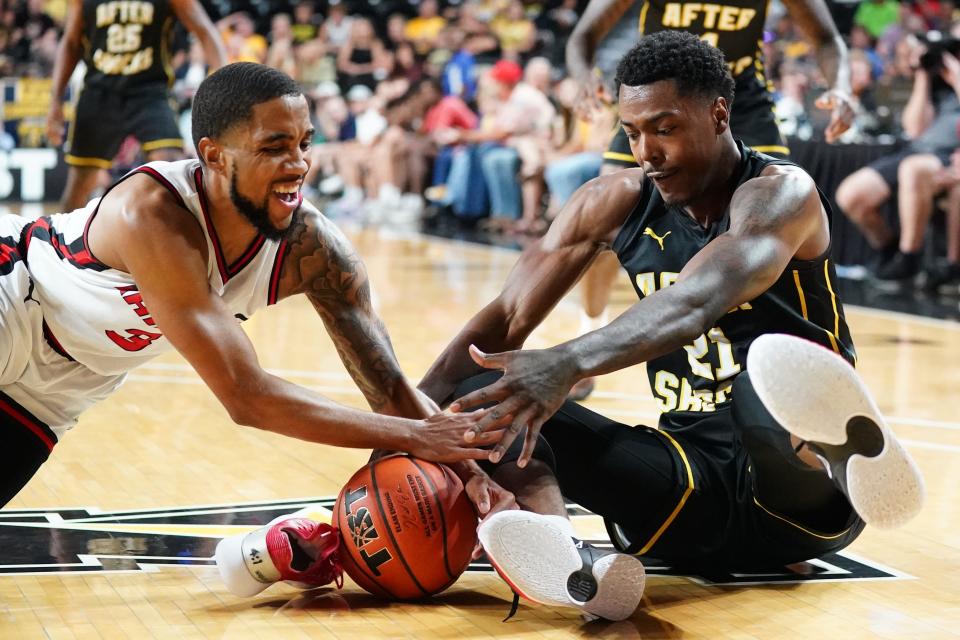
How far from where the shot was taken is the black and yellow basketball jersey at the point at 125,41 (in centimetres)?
780

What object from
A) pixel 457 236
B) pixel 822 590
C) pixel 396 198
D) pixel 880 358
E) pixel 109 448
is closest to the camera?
pixel 822 590

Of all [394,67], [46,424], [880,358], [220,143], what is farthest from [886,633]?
[394,67]

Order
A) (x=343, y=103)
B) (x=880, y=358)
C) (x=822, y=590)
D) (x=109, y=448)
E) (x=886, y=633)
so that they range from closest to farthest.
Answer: (x=886, y=633)
(x=822, y=590)
(x=109, y=448)
(x=880, y=358)
(x=343, y=103)

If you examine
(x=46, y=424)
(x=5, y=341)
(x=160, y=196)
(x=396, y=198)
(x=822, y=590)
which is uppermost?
(x=160, y=196)

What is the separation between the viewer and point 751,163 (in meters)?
3.41

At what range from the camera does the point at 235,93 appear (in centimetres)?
315

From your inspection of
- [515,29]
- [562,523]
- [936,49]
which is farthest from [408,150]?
[562,523]

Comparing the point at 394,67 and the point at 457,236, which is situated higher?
the point at 394,67

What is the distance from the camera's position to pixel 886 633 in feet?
9.96

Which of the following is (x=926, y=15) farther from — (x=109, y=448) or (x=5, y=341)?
(x=5, y=341)

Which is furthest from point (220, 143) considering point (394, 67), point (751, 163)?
point (394, 67)

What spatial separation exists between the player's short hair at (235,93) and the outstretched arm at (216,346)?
199 mm

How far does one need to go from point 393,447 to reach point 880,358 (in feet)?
14.4

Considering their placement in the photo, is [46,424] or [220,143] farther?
[46,424]
